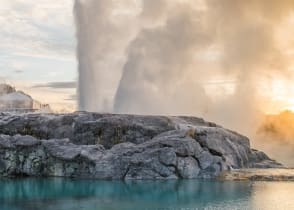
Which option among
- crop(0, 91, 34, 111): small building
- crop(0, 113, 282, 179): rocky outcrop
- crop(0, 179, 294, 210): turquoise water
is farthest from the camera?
crop(0, 91, 34, 111): small building

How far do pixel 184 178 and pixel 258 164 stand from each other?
16559 millimetres

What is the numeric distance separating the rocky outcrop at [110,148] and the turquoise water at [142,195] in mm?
3035

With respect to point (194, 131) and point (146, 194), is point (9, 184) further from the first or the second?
point (194, 131)

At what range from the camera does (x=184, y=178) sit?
57.5m

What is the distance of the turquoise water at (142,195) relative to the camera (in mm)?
38875

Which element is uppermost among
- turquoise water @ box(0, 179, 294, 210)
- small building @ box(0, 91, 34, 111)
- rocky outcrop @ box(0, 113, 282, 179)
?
small building @ box(0, 91, 34, 111)

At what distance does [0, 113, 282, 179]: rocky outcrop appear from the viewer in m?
57.2

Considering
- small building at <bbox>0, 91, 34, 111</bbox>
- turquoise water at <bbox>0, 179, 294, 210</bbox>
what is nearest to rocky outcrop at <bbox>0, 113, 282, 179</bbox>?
turquoise water at <bbox>0, 179, 294, 210</bbox>

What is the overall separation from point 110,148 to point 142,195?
56.3 ft

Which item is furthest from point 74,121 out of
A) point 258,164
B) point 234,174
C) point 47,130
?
point 258,164

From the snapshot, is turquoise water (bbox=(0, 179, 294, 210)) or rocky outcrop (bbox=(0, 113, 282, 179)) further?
rocky outcrop (bbox=(0, 113, 282, 179))

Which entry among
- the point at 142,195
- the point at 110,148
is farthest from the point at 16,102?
the point at 142,195

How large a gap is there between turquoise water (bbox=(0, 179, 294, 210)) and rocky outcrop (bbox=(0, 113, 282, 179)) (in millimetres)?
3035

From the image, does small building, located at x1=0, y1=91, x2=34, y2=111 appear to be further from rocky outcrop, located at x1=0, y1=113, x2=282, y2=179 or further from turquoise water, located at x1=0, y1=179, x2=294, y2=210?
turquoise water, located at x1=0, y1=179, x2=294, y2=210
